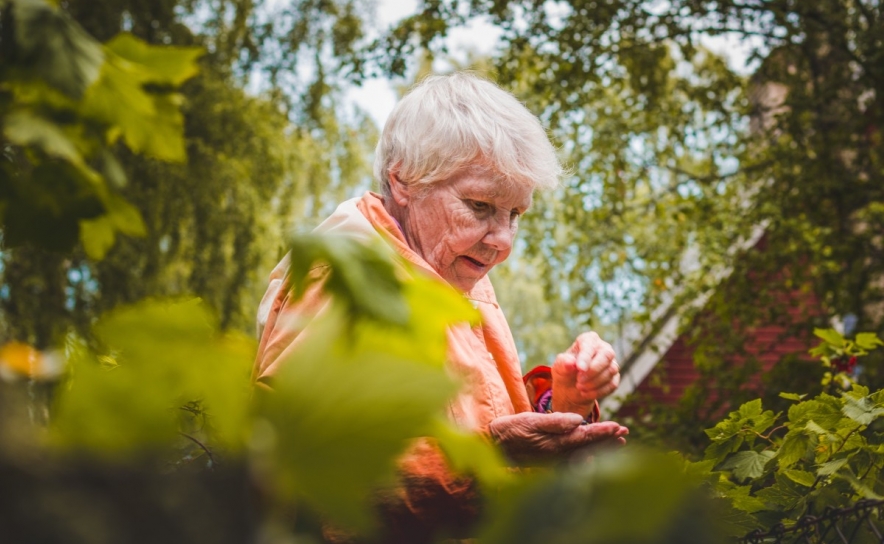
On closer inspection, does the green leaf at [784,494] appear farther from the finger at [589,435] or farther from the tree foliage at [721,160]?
the tree foliage at [721,160]

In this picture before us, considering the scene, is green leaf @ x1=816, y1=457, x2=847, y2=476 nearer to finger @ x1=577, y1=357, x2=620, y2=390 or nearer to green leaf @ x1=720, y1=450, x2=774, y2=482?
green leaf @ x1=720, y1=450, x2=774, y2=482

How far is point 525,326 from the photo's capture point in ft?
128

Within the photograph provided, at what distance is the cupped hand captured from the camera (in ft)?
5.43

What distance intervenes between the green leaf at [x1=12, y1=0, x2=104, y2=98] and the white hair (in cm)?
171

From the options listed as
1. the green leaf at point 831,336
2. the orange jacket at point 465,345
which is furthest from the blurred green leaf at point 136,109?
the green leaf at point 831,336

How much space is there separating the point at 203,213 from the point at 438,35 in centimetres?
595

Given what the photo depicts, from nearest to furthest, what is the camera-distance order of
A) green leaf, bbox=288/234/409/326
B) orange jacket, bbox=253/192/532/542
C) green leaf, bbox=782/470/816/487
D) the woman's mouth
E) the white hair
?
green leaf, bbox=288/234/409/326 → orange jacket, bbox=253/192/532/542 → green leaf, bbox=782/470/816/487 → the white hair → the woman's mouth

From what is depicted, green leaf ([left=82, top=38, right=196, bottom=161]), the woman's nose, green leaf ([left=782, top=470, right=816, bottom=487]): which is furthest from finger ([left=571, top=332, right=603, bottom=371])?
green leaf ([left=82, top=38, right=196, bottom=161])

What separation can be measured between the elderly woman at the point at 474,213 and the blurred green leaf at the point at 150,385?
53.1 inches

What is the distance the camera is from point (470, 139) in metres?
2.32

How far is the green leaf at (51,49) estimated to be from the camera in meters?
0.62

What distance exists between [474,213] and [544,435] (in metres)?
0.86

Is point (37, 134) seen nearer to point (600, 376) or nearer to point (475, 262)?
point (600, 376)

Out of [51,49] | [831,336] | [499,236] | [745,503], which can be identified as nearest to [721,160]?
[831,336]
